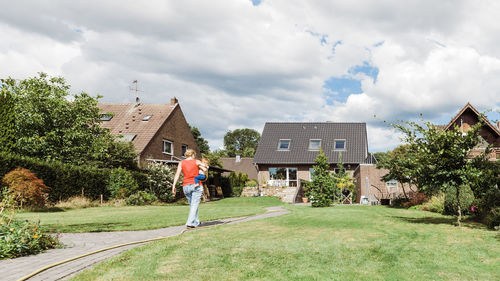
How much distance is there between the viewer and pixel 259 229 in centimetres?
856

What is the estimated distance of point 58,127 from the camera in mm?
23656

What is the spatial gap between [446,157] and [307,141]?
1041 inches

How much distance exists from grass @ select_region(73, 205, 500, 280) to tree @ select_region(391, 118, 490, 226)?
83.6 inches

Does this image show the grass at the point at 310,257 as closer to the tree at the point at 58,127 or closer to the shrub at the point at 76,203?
the shrub at the point at 76,203

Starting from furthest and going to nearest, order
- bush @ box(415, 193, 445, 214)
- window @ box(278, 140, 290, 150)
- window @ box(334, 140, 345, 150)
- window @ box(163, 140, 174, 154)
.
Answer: window @ box(278, 140, 290, 150)
window @ box(334, 140, 345, 150)
window @ box(163, 140, 174, 154)
bush @ box(415, 193, 445, 214)

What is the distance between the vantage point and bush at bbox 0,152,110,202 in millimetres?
17234

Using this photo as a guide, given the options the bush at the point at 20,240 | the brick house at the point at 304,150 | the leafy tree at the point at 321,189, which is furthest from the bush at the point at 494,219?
the brick house at the point at 304,150

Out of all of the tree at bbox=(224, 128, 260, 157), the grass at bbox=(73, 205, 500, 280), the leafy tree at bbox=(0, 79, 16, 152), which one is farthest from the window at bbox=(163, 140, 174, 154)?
the tree at bbox=(224, 128, 260, 157)

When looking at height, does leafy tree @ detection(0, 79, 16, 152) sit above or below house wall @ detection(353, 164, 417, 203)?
above

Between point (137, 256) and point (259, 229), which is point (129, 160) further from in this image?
point (137, 256)

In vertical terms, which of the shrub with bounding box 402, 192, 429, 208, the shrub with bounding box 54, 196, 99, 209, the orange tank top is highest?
the orange tank top

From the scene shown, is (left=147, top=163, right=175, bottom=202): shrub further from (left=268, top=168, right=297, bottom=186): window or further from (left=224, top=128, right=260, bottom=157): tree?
(left=224, top=128, right=260, bottom=157): tree

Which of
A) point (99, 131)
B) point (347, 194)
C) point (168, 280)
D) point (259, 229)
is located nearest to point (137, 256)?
point (168, 280)

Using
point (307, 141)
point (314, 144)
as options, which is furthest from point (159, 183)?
point (314, 144)
